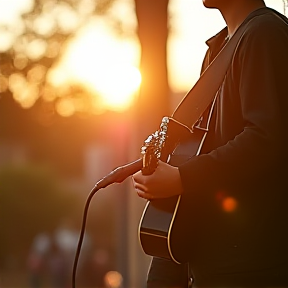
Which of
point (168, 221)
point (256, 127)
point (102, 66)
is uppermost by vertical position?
point (102, 66)

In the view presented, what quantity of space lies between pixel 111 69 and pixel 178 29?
922 mm

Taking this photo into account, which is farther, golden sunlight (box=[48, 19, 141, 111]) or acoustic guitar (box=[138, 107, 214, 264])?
golden sunlight (box=[48, 19, 141, 111])

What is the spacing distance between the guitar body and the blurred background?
0.49 m

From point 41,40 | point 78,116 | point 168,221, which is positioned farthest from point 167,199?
point 78,116

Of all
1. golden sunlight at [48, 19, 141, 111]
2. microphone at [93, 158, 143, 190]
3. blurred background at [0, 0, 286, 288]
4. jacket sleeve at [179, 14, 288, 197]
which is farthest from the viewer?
golden sunlight at [48, 19, 141, 111]

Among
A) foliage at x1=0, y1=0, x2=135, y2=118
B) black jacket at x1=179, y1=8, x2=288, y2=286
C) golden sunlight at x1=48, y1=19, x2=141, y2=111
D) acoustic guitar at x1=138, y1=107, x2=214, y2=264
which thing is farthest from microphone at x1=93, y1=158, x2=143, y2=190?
foliage at x1=0, y1=0, x2=135, y2=118

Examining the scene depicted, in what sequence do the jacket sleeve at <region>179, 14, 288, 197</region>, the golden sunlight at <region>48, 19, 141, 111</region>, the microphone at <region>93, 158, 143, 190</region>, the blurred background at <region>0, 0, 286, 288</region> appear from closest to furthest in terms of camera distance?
the jacket sleeve at <region>179, 14, 288, 197</region> < the microphone at <region>93, 158, 143, 190</region> < the blurred background at <region>0, 0, 286, 288</region> < the golden sunlight at <region>48, 19, 141, 111</region>

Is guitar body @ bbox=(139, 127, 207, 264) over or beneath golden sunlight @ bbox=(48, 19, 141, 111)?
beneath

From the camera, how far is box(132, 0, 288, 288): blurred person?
46.9 inches

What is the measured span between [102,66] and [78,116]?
823mm

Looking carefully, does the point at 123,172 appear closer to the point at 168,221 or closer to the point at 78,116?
the point at 168,221

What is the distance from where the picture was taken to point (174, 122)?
1402 mm

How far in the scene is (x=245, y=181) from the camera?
3.96ft

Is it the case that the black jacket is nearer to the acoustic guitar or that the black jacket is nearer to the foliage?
the acoustic guitar
